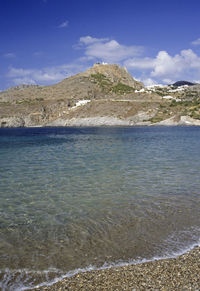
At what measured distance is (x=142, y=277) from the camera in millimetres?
7621

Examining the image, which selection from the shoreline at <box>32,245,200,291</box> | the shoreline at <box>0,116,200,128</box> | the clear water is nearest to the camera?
the shoreline at <box>32,245,200,291</box>

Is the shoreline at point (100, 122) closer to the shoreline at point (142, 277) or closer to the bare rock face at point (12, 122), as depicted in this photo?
the bare rock face at point (12, 122)

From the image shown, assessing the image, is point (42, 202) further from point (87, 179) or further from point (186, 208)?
point (186, 208)

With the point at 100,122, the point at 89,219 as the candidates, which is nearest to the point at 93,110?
the point at 100,122

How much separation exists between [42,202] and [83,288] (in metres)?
8.17

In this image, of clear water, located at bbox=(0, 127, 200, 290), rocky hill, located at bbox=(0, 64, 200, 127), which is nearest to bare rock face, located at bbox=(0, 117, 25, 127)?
rocky hill, located at bbox=(0, 64, 200, 127)

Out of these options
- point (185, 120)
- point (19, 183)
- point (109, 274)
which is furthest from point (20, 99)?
point (109, 274)

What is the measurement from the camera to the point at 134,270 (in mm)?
8000

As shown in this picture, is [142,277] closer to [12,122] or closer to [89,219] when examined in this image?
[89,219]

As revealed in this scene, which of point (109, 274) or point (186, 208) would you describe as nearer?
point (109, 274)

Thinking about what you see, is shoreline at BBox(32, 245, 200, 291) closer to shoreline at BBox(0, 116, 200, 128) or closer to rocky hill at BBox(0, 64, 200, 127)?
shoreline at BBox(0, 116, 200, 128)

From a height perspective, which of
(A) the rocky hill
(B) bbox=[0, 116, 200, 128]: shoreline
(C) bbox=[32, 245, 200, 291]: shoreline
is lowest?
(C) bbox=[32, 245, 200, 291]: shoreline

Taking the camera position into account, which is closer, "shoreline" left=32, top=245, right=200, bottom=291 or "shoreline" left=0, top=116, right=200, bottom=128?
"shoreline" left=32, top=245, right=200, bottom=291

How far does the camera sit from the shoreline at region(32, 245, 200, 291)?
7.18m
